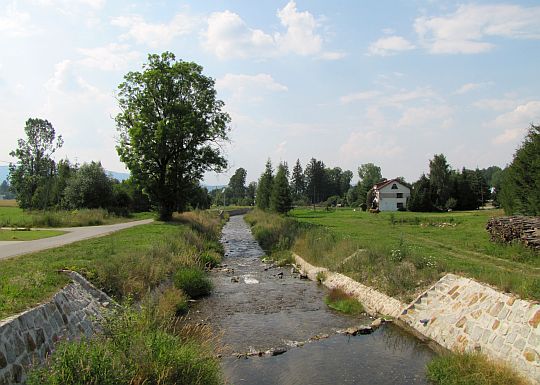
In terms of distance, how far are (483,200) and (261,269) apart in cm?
7745

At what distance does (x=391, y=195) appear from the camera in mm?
89625

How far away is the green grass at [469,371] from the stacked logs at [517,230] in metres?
12.8

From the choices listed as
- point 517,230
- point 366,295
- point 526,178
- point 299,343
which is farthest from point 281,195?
point 299,343

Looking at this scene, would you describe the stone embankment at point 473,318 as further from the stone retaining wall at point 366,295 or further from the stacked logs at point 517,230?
the stacked logs at point 517,230

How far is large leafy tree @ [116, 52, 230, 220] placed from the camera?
129 ft

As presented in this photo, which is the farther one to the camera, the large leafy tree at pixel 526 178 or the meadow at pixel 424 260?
the large leafy tree at pixel 526 178

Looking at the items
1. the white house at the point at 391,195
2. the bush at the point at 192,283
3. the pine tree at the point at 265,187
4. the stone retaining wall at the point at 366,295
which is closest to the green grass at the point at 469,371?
the stone retaining wall at the point at 366,295

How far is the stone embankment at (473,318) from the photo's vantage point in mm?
10502

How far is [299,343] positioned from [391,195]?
79.9m

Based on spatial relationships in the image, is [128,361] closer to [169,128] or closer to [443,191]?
[169,128]

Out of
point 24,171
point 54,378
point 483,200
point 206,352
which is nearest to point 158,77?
point 206,352

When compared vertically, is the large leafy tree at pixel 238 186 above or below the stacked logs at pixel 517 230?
above

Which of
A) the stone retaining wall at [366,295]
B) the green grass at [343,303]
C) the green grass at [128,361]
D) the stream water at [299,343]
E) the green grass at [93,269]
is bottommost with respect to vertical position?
the stream water at [299,343]

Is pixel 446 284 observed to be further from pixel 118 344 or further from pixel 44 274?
pixel 44 274
